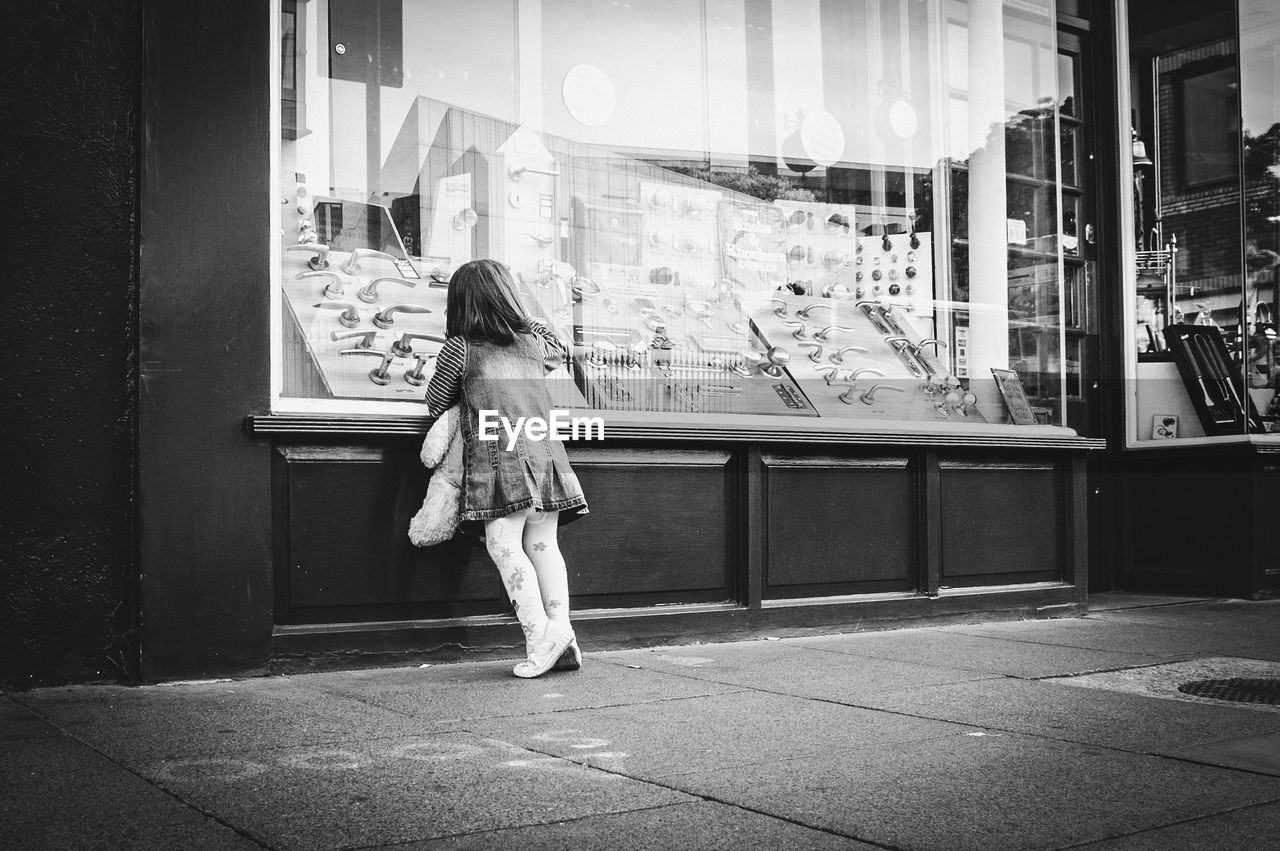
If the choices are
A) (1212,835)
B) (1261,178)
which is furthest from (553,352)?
Answer: (1261,178)

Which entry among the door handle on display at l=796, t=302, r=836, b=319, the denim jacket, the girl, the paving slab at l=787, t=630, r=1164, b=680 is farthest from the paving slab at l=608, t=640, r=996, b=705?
the door handle on display at l=796, t=302, r=836, b=319

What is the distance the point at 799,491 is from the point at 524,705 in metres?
2.54

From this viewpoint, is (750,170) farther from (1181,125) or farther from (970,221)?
(1181,125)

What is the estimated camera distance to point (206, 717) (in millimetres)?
4043

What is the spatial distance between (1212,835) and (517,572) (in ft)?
9.23

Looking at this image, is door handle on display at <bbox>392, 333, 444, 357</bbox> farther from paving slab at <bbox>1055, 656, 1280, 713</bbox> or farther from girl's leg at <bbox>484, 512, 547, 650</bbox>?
paving slab at <bbox>1055, 656, 1280, 713</bbox>

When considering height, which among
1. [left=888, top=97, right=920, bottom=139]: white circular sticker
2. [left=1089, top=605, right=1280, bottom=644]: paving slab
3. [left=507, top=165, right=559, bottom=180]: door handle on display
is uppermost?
[left=888, top=97, right=920, bottom=139]: white circular sticker

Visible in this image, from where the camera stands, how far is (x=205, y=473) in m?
4.78

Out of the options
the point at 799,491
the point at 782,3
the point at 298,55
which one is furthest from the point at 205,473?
the point at 782,3

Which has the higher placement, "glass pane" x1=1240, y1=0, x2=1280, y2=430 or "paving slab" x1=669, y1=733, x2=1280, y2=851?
"glass pane" x1=1240, y1=0, x2=1280, y2=430

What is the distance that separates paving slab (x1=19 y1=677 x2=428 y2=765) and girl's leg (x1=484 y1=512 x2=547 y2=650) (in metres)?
0.82

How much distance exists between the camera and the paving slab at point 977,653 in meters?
5.30

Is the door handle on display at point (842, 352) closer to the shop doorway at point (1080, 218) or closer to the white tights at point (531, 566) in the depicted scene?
the shop doorway at point (1080, 218)

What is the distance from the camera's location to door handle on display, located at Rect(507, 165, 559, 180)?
6199mm
